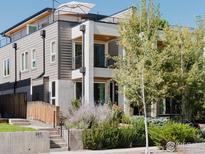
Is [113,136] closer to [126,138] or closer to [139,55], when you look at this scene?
[126,138]

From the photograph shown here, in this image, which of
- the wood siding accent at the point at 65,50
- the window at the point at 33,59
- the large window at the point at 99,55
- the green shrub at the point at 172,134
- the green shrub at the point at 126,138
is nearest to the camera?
the green shrub at the point at 172,134

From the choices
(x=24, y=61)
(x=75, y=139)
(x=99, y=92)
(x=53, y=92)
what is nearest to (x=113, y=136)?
(x=75, y=139)

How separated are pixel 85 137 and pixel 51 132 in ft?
6.83

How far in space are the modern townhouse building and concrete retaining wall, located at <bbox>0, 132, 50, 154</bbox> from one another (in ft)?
26.3

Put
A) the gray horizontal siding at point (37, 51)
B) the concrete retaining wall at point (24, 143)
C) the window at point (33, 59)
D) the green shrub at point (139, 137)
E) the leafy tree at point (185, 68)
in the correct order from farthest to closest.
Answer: the window at point (33, 59)
the gray horizontal siding at point (37, 51)
the leafy tree at point (185, 68)
the green shrub at point (139, 137)
the concrete retaining wall at point (24, 143)

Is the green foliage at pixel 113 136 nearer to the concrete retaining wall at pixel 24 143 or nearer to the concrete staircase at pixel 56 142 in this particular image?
the concrete staircase at pixel 56 142

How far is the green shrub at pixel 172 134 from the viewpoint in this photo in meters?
20.9

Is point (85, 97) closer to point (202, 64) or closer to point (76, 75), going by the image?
point (76, 75)

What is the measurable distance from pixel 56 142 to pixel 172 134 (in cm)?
549

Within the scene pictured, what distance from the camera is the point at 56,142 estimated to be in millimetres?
21562

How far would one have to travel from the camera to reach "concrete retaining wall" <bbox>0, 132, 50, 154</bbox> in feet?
63.3

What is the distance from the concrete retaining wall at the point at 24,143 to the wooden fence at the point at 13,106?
10.7 m

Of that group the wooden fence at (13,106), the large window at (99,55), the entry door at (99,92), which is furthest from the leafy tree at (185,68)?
the wooden fence at (13,106)

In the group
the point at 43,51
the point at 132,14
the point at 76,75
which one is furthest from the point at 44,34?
the point at 132,14
